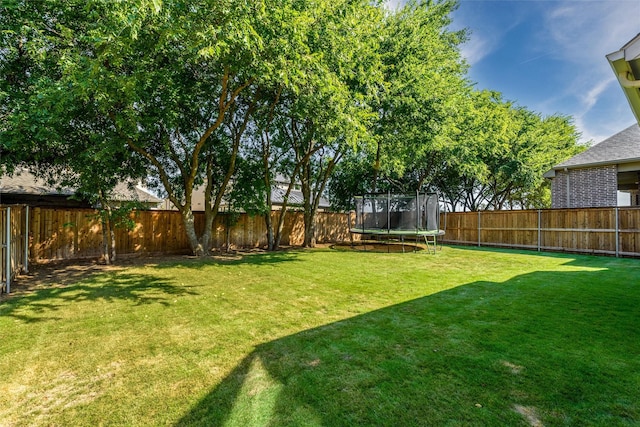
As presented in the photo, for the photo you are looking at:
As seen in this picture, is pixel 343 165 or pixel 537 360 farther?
pixel 343 165

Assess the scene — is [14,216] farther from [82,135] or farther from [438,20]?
[438,20]

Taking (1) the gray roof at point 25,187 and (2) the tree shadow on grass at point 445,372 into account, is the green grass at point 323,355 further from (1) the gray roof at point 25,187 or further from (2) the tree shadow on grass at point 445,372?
(1) the gray roof at point 25,187

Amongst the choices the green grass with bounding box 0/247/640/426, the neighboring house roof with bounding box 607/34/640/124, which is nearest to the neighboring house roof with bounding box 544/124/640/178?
the green grass with bounding box 0/247/640/426

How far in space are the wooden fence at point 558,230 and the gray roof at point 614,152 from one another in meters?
2.35

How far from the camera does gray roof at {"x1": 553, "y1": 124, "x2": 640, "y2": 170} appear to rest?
1047cm

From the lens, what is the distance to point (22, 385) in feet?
7.31

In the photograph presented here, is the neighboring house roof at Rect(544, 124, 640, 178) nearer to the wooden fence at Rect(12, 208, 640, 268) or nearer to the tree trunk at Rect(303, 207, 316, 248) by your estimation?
the wooden fence at Rect(12, 208, 640, 268)

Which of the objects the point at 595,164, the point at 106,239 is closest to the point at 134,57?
the point at 106,239

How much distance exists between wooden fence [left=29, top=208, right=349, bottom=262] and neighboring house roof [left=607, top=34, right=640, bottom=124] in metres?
9.85

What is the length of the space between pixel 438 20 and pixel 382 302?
10908 millimetres

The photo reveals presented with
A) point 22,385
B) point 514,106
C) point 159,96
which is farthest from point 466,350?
point 514,106

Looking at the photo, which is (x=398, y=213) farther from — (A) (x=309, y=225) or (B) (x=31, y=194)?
(B) (x=31, y=194)

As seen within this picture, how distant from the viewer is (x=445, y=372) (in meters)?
2.34

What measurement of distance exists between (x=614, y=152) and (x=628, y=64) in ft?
37.6
